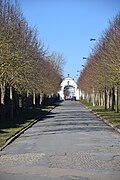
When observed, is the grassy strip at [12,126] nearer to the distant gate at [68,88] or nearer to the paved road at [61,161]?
the paved road at [61,161]

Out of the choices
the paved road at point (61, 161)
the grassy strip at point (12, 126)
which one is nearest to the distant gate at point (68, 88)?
the grassy strip at point (12, 126)

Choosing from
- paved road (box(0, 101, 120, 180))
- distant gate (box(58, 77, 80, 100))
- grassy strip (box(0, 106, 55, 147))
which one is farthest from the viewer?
distant gate (box(58, 77, 80, 100))

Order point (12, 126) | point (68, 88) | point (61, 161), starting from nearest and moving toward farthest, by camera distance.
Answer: point (61, 161) → point (12, 126) → point (68, 88)

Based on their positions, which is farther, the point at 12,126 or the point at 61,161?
the point at 12,126

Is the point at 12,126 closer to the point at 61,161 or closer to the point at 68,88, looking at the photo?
the point at 61,161

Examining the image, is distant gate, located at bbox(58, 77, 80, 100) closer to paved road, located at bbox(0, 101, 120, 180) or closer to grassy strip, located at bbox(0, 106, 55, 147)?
grassy strip, located at bbox(0, 106, 55, 147)

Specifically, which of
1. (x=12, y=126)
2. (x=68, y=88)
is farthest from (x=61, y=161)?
(x=68, y=88)

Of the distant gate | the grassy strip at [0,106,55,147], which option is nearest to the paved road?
the grassy strip at [0,106,55,147]

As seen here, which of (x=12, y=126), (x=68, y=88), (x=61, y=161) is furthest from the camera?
(x=68, y=88)

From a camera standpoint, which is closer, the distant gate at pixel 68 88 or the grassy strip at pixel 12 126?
the grassy strip at pixel 12 126

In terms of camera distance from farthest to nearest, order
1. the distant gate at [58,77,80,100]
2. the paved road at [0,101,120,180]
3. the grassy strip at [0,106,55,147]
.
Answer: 1. the distant gate at [58,77,80,100]
2. the grassy strip at [0,106,55,147]
3. the paved road at [0,101,120,180]

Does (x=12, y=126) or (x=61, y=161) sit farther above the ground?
(x=12, y=126)

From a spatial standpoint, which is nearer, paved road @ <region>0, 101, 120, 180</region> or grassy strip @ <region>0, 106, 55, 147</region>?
paved road @ <region>0, 101, 120, 180</region>

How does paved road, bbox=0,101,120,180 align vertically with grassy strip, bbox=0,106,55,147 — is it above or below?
below
